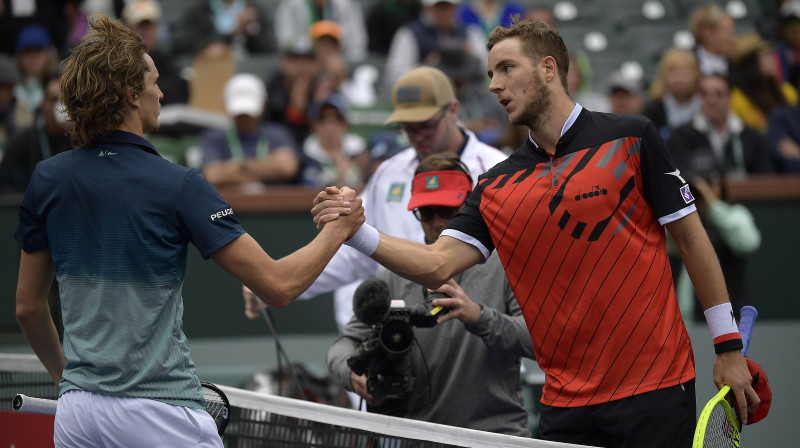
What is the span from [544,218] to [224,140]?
5.72m

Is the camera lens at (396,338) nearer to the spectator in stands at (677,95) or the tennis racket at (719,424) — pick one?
the tennis racket at (719,424)

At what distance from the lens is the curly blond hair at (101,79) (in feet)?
9.53

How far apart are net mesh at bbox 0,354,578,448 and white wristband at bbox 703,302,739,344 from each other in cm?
71

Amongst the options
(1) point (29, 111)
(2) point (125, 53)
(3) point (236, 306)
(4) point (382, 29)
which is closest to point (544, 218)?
(2) point (125, 53)

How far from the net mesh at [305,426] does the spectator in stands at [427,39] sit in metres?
6.76

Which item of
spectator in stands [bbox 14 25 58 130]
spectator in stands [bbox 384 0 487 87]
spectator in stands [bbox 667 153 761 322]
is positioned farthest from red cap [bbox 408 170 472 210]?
spectator in stands [bbox 14 25 58 130]

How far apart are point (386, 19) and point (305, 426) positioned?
28.5 feet

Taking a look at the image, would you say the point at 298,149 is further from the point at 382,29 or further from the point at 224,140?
the point at 382,29

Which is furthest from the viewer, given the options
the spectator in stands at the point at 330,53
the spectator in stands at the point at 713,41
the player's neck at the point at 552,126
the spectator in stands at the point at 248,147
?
the spectator in stands at the point at 713,41

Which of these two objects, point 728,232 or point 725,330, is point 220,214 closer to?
point 725,330

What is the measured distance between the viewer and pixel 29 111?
959cm

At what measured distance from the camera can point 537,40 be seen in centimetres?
370

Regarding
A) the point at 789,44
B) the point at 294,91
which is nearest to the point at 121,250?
the point at 294,91

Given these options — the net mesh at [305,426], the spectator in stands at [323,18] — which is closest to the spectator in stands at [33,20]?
the spectator in stands at [323,18]
